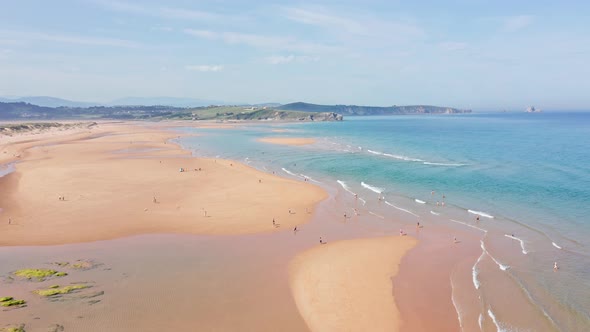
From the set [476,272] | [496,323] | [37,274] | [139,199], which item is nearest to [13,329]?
[37,274]

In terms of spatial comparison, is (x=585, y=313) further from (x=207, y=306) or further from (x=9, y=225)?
(x=9, y=225)

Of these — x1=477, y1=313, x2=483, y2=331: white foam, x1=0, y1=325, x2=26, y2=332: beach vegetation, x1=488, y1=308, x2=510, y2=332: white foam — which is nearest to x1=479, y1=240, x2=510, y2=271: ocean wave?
x1=488, y1=308, x2=510, y2=332: white foam

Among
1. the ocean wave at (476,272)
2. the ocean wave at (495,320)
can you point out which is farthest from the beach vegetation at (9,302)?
the ocean wave at (476,272)

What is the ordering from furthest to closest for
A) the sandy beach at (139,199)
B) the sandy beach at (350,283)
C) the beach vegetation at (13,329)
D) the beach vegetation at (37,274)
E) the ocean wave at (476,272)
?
the sandy beach at (139,199)
the ocean wave at (476,272)
the beach vegetation at (37,274)
the sandy beach at (350,283)
the beach vegetation at (13,329)

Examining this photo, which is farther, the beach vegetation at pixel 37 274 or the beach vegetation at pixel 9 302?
the beach vegetation at pixel 37 274

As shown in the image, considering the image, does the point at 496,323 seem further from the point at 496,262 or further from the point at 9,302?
the point at 9,302

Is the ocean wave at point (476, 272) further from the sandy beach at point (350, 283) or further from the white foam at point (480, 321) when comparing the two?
the sandy beach at point (350, 283)
